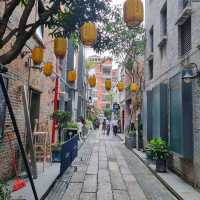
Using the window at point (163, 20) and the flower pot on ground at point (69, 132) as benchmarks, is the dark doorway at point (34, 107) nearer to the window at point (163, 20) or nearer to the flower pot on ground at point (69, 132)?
the flower pot on ground at point (69, 132)

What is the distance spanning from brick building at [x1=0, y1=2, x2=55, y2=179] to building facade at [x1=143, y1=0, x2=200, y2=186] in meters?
4.19

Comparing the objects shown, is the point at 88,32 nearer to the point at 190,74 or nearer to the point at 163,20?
the point at 190,74

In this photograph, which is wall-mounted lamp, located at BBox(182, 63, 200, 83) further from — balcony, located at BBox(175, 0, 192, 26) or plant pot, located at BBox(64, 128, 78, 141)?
plant pot, located at BBox(64, 128, 78, 141)

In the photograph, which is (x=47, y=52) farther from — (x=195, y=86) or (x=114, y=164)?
(x=195, y=86)

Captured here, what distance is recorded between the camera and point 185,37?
356 inches

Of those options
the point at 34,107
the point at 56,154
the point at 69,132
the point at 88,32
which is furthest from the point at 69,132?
the point at 88,32

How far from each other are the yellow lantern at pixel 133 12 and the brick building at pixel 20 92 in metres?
3.48

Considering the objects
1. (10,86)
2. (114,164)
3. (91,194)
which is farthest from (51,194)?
(114,164)

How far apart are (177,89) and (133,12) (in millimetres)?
4727

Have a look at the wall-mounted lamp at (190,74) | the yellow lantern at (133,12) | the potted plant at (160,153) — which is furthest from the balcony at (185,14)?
the yellow lantern at (133,12)

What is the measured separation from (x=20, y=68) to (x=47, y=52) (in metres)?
3.87

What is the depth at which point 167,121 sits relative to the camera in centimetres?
1070

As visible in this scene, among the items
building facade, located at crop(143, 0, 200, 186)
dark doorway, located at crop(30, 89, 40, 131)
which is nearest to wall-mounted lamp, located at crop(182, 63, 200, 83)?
building facade, located at crop(143, 0, 200, 186)

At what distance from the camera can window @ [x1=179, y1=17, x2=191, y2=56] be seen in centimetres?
869
